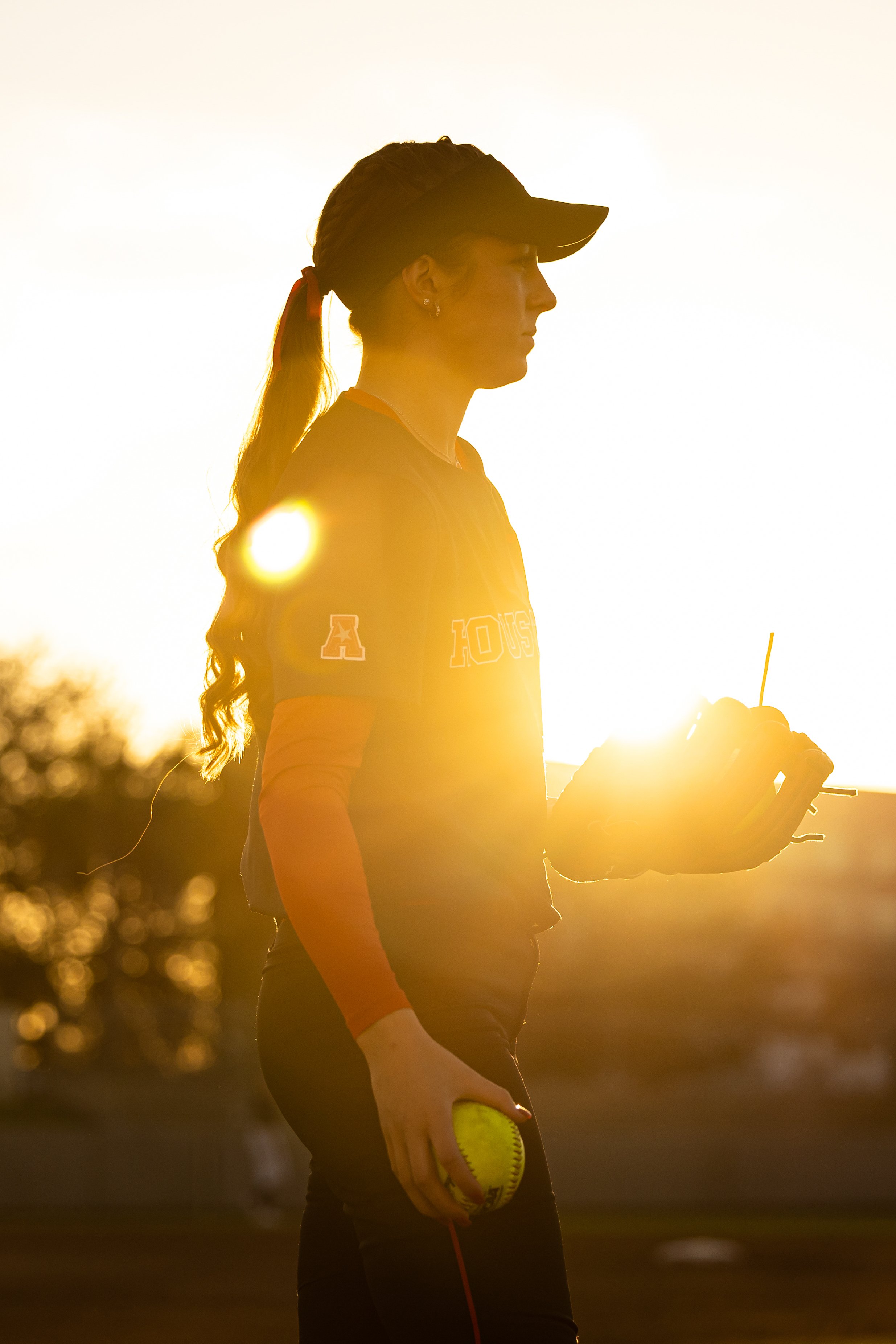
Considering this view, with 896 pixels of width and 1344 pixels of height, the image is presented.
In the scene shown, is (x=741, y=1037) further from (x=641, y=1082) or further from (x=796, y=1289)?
(x=796, y=1289)

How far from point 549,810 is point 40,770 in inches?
1637

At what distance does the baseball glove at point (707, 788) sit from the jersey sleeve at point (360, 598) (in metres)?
0.58

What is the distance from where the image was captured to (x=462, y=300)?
2381 millimetres

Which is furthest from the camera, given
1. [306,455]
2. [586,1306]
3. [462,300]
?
[586,1306]

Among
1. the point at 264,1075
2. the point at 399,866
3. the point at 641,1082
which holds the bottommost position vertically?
the point at 641,1082

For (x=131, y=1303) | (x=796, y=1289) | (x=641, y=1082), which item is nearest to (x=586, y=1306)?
(x=796, y=1289)

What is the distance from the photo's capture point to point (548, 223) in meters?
2.41

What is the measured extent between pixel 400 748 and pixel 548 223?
90cm

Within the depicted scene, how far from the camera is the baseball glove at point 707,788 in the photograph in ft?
8.48

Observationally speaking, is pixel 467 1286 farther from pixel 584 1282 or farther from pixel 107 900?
pixel 107 900

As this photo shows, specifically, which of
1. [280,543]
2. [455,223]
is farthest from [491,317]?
[280,543]

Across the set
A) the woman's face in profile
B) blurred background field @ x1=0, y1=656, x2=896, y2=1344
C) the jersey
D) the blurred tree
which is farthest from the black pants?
the blurred tree

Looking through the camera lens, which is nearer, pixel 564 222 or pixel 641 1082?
pixel 564 222

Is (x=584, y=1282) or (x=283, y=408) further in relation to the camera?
(x=584, y=1282)
